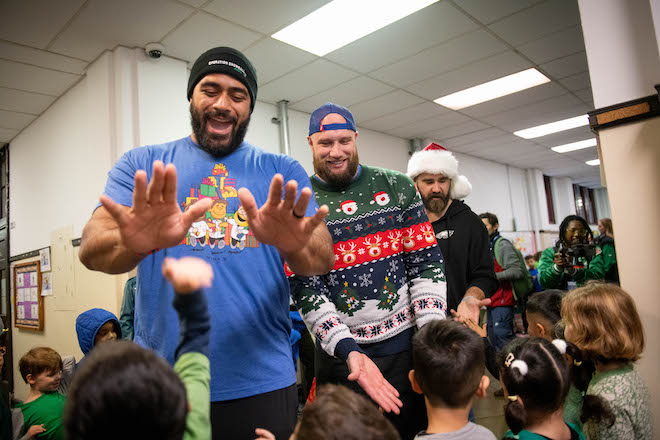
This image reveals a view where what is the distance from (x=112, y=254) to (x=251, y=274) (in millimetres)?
312

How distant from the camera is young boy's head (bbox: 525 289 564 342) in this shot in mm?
2221

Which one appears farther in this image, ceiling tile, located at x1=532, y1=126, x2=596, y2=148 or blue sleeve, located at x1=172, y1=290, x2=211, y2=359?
ceiling tile, located at x1=532, y1=126, x2=596, y2=148

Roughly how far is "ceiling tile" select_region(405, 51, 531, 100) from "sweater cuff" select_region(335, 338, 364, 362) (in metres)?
3.85

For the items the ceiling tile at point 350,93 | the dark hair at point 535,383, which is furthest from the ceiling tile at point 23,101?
the dark hair at point 535,383

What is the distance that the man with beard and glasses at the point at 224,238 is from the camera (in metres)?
0.86

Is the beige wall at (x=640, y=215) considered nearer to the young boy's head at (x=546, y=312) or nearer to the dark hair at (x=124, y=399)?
the young boy's head at (x=546, y=312)

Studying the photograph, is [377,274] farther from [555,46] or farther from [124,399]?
[555,46]

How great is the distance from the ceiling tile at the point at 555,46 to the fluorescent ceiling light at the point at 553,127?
2596 millimetres

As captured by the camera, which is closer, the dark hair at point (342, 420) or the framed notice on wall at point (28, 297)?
the dark hair at point (342, 420)

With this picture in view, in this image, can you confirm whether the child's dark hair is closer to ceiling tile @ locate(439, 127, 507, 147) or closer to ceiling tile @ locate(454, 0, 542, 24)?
ceiling tile @ locate(454, 0, 542, 24)

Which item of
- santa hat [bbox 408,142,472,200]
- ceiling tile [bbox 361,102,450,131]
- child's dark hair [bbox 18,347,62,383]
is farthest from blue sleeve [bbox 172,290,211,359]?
ceiling tile [bbox 361,102,450,131]

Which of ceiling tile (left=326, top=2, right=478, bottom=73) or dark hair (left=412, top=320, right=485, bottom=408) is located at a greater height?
ceiling tile (left=326, top=2, right=478, bottom=73)

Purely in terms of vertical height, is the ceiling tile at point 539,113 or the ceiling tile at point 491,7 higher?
the ceiling tile at point 491,7

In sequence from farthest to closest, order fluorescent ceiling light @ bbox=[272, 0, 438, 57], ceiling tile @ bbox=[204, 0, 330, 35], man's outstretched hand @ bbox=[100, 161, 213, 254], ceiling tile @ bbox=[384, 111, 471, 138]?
ceiling tile @ bbox=[384, 111, 471, 138]
fluorescent ceiling light @ bbox=[272, 0, 438, 57]
ceiling tile @ bbox=[204, 0, 330, 35]
man's outstretched hand @ bbox=[100, 161, 213, 254]
